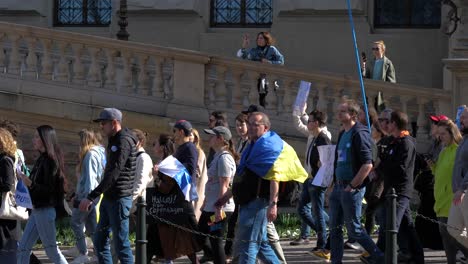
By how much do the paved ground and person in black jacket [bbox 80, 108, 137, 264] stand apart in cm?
241

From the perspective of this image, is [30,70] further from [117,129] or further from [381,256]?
[381,256]

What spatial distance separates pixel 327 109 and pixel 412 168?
5.28 metres

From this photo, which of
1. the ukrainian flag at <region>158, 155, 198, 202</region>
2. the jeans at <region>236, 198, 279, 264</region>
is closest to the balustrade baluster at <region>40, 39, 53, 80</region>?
the ukrainian flag at <region>158, 155, 198, 202</region>

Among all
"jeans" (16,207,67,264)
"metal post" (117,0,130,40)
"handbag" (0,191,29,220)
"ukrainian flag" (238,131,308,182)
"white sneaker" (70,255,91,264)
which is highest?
"metal post" (117,0,130,40)

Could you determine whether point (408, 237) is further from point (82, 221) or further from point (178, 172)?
point (82, 221)

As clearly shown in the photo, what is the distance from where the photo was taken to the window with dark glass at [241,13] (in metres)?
24.4

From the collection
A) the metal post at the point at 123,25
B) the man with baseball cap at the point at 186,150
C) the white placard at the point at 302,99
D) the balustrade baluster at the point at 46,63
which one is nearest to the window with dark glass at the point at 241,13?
the metal post at the point at 123,25

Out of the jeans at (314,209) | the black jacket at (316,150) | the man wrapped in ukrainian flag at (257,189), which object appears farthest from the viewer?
the black jacket at (316,150)

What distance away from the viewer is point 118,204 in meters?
13.6

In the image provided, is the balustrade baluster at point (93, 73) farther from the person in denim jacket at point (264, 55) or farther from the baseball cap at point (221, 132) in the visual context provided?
the baseball cap at point (221, 132)

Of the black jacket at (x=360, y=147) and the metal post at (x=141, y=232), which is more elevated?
the black jacket at (x=360, y=147)

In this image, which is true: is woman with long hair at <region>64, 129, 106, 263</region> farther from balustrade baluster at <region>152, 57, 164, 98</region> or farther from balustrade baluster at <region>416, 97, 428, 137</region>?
balustrade baluster at <region>416, 97, 428, 137</region>

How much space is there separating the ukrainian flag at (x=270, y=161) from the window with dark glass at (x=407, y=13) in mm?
10583

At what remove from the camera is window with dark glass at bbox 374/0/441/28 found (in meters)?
23.3
